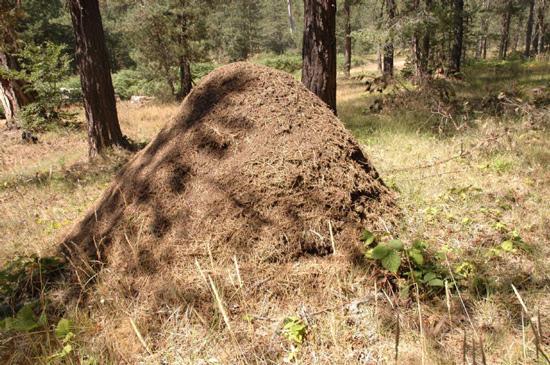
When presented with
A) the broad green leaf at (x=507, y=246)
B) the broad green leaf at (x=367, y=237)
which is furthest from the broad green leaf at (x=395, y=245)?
the broad green leaf at (x=507, y=246)

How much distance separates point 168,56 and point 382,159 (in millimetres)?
14579

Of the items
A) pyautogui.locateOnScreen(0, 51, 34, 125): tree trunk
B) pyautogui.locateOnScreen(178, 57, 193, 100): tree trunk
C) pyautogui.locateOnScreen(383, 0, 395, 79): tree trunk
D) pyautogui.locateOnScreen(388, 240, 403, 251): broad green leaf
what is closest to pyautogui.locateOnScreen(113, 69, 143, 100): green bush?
pyautogui.locateOnScreen(178, 57, 193, 100): tree trunk

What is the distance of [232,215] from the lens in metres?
2.78

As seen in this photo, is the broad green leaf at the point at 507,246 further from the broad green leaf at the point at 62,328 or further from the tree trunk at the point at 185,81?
the tree trunk at the point at 185,81

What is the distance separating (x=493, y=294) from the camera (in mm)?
2459

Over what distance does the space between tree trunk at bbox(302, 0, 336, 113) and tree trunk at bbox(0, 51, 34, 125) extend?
8.87m

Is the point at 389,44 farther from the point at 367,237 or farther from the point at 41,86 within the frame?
the point at 41,86

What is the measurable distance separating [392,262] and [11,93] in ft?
39.4

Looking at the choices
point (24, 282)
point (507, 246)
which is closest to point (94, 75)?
point (24, 282)

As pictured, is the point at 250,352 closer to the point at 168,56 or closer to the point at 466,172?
the point at 466,172

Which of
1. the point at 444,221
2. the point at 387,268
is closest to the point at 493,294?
the point at 387,268

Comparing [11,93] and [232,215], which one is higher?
[11,93]

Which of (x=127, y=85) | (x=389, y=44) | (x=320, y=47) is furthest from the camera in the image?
(x=127, y=85)

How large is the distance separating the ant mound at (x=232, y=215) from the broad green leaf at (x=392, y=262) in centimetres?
34
